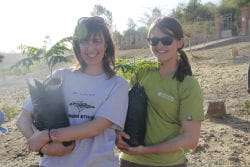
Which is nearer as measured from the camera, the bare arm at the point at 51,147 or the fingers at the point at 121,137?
the bare arm at the point at 51,147

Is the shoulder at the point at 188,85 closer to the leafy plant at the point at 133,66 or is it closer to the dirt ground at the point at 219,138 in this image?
the leafy plant at the point at 133,66

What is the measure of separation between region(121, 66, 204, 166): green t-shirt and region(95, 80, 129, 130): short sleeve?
193 mm

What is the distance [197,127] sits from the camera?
2.16 meters

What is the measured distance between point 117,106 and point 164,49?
0.46 meters

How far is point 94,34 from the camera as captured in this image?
212 cm

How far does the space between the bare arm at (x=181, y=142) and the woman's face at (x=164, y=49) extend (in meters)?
0.40

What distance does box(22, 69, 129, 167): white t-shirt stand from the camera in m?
2.05

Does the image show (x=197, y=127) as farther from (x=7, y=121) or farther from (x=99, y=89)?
(x=7, y=121)

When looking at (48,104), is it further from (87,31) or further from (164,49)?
(164,49)

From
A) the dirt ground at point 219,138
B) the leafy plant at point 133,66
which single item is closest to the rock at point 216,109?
the dirt ground at point 219,138

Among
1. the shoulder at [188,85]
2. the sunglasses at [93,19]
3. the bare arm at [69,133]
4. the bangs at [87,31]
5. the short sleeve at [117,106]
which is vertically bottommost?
the bare arm at [69,133]

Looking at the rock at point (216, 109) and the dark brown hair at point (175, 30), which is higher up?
the dark brown hair at point (175, 30)

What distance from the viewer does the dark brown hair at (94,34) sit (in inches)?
83.4

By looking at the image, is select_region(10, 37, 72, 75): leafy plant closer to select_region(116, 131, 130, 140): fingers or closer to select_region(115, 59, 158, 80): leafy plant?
select_region(115, 59, 158, 80): leafy plant
